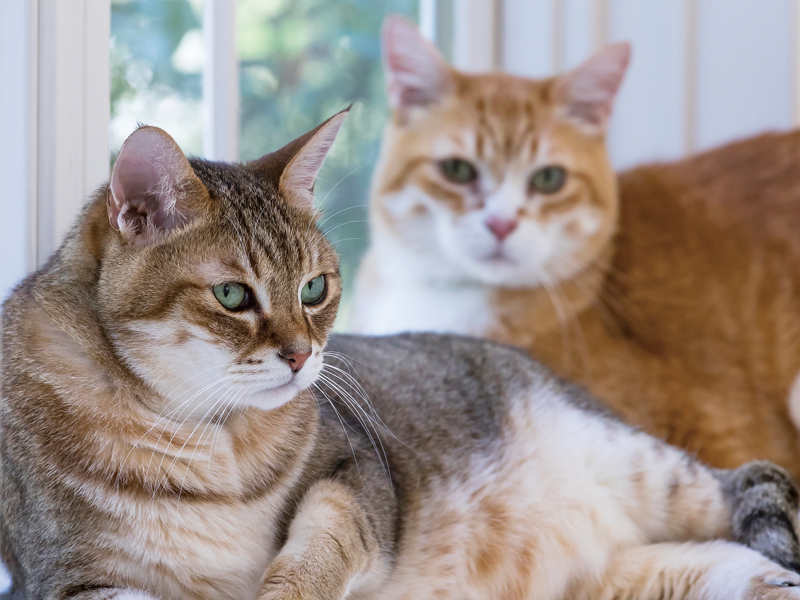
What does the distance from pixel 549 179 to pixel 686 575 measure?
3.54ft

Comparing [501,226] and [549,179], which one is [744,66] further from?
[501,226]

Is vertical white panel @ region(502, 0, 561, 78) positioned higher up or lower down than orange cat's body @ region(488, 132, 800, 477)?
higher up

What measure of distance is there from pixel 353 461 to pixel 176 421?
0.34 meters

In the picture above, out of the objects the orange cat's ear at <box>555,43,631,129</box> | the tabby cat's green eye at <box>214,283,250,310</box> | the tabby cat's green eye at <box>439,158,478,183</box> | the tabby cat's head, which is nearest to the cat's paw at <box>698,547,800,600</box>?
A: the tabby cat's head

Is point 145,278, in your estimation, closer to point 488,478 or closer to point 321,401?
point 321,401

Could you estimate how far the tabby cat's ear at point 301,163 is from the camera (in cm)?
135

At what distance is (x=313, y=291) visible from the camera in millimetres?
1320

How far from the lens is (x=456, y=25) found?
2.89m

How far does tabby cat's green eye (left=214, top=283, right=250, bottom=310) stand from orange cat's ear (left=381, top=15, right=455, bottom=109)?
3.92 ft

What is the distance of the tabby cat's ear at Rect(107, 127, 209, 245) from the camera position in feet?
3.59

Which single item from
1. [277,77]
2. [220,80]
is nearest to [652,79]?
[277,77]

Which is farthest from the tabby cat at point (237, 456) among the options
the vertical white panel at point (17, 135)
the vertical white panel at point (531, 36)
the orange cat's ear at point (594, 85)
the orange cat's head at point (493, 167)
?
the vertical white panel at point (531, 36)

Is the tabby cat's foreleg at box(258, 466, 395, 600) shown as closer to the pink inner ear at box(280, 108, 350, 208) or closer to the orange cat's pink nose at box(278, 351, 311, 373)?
the orange cat's pink nose at box(278, 351, 311, 373)

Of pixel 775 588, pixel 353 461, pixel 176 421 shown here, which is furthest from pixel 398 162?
pixel 775 588
